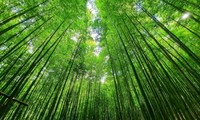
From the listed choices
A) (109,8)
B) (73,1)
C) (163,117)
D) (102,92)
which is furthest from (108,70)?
(163,117)

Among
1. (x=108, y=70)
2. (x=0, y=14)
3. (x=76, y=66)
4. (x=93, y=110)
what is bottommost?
(x=93, y=110)

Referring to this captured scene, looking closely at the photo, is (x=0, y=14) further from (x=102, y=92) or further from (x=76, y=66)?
(x=102, y=92)

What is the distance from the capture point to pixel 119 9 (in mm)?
5062

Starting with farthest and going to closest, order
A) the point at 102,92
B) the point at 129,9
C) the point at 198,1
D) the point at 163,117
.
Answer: the point at 102,92, the point at 129,9, the point at 198,1, the point at 163,117

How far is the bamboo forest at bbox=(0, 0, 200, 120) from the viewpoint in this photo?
10.9 ft

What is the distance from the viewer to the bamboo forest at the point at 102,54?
3332 mm

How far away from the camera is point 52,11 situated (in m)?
5.15

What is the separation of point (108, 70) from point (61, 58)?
2531 mm

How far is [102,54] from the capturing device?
27.0 feet

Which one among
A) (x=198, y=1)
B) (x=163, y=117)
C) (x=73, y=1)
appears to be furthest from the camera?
(x=73, y=1)

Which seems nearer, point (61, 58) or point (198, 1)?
point (198, 1)

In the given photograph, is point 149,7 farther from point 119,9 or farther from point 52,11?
point 52,11

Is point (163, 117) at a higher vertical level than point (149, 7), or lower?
lower

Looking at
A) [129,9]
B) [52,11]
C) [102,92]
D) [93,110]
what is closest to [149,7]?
[129,9]
